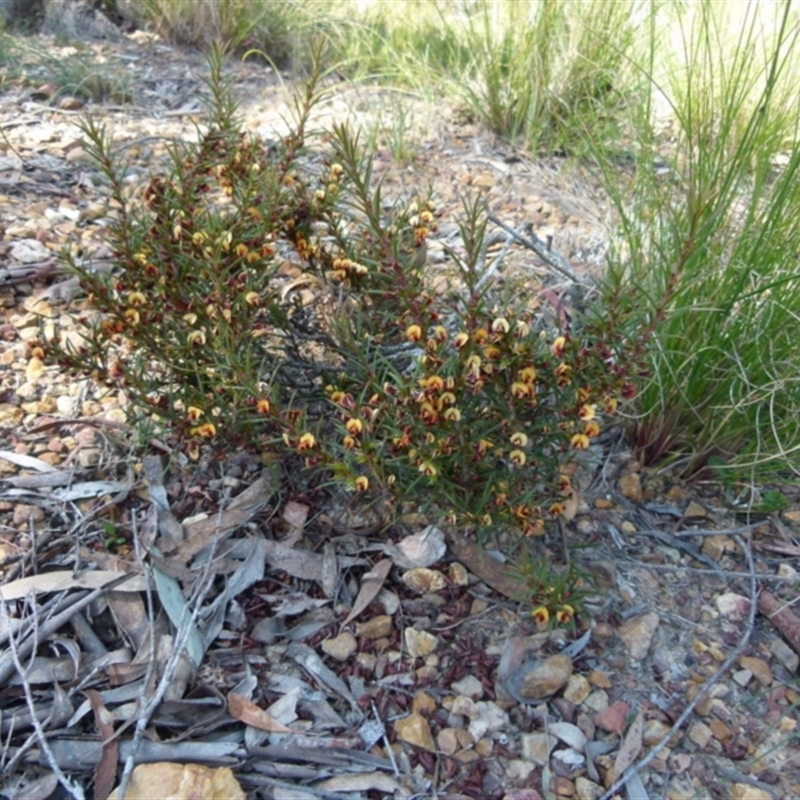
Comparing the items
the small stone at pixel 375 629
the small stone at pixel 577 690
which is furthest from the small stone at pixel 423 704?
the small stone at pixel 577 690

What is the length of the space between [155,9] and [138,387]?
3.54 m

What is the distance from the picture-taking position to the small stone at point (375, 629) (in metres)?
1.71

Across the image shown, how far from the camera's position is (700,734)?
5.28ft

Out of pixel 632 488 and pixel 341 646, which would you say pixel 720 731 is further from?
pixel 341 646

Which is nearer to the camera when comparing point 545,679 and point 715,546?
point 545,679

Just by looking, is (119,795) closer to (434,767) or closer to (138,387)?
(434,767)

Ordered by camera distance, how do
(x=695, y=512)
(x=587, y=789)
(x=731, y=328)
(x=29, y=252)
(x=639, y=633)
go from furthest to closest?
(x=29, y=252) < (x=695, y=512) < (x=731, y=328) < (x=639, y=633) < (x=587, y=789)

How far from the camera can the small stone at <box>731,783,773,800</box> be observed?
4.97 ft

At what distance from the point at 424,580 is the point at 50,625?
74cm

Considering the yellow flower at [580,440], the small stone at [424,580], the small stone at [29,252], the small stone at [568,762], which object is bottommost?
the small stone at [568,762]

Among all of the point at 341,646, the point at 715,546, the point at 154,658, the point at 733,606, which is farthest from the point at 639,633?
the point at 154,658

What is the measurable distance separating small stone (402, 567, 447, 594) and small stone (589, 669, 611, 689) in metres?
0.34

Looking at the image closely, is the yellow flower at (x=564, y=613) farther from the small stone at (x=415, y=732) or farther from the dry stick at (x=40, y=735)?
the dry stick at (x=40, y=735)

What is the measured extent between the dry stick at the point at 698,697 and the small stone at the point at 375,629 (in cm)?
50
